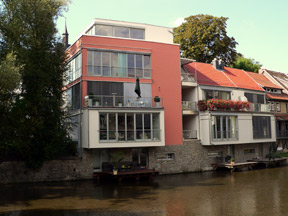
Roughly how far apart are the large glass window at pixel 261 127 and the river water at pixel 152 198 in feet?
32.9

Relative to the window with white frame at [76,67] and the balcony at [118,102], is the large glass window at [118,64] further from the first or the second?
the balcony at [118,102]

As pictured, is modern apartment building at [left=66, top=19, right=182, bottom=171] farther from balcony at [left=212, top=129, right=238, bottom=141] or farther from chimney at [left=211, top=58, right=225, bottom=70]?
chimney at [left=211, top=58, right=225, bottom=70]

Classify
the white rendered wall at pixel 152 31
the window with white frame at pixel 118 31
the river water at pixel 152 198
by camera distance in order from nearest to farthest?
the river water at pixel 152 198
the window with white frame at pixel 118 31
the white rendered wall at pixel 152 31

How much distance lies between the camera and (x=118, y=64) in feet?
79.5

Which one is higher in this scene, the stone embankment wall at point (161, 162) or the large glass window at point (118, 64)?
the large glass window at point (118, 64)

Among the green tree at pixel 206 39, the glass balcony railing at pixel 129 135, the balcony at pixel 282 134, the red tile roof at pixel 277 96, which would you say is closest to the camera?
the glass balcony railing at pixel 129 135

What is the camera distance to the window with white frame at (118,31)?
2494cm

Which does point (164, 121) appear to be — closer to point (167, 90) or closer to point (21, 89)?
point (167, 90)

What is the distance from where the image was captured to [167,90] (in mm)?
26047

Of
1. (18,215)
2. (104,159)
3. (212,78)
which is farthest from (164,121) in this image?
(18,215)

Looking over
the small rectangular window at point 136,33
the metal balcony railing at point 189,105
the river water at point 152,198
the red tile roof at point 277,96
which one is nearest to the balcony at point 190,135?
the metal balcony railing at point 189,105

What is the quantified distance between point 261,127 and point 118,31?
56.4ft

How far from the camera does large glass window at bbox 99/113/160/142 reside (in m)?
22.2

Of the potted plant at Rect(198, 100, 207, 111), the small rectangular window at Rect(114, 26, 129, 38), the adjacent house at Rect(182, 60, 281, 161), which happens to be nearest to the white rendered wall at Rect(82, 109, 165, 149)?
the small rectangular window at Rect(114, 26, 129, 38)
